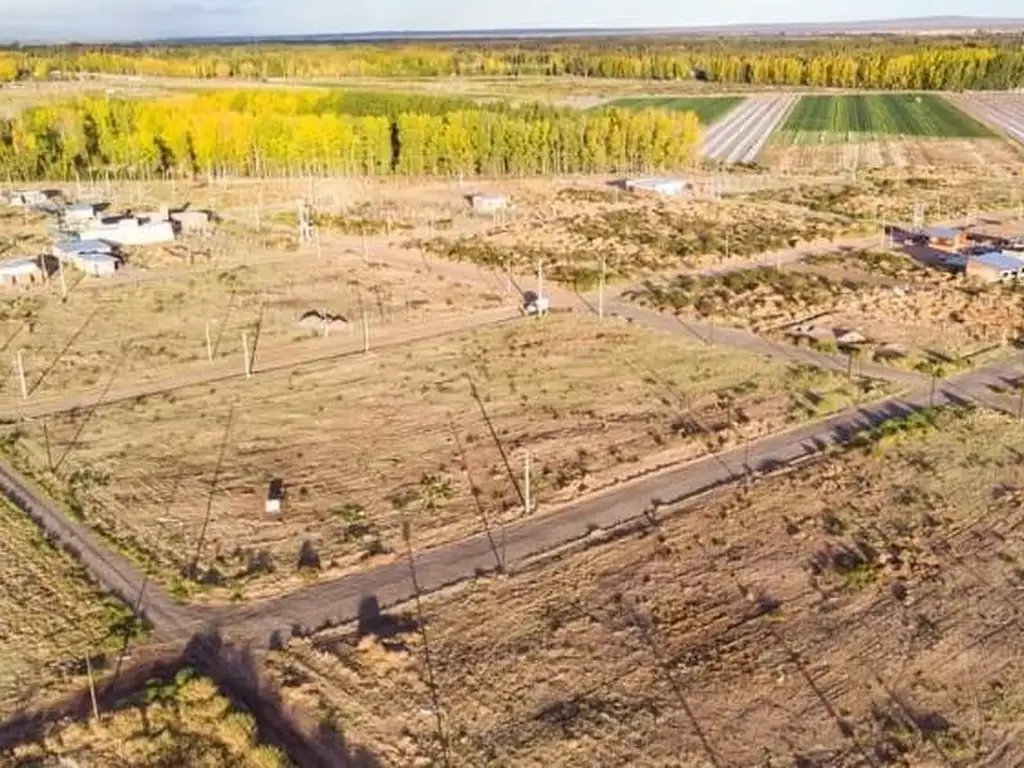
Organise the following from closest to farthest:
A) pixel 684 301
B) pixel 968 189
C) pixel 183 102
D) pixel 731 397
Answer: pixel 731 397, pixel 684 301, pixel 968 189, pixel 183 102

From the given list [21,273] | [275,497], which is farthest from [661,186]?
[275,497]

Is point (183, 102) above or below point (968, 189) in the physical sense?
above

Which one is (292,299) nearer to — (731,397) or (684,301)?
(684,301)

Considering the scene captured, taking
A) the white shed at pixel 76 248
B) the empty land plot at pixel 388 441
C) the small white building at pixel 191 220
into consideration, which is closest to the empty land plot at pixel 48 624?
the empty land plot at pixel 388 441

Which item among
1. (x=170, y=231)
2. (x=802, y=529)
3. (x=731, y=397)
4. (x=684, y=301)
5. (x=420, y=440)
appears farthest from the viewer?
(x=170, y=231)

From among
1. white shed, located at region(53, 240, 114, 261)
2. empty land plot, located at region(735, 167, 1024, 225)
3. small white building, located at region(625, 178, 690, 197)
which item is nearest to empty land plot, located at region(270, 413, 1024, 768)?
white shed, located at region(53, 240, 114, 261)

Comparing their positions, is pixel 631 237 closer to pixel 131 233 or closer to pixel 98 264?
pixel 131 233

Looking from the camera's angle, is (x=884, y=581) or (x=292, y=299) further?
(x=292, y=299)

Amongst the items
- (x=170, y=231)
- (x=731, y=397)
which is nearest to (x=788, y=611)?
(x=731, y=397)
